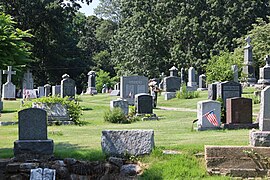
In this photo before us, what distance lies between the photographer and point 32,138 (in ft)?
38.5

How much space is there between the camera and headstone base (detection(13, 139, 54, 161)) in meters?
11.4

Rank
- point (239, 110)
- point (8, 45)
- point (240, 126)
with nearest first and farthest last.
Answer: point (8, 45), point (240, 126), point (239, 110)

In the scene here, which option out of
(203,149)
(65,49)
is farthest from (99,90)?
(203,149)

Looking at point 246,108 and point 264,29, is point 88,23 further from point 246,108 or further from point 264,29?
point 246,108

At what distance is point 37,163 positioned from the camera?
35.9ft

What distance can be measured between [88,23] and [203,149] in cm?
8090

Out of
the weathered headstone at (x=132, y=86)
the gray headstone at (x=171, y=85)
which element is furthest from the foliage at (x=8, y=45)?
the gray headstone at (x=171, y=85)

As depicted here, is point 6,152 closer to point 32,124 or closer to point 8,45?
point 32,124

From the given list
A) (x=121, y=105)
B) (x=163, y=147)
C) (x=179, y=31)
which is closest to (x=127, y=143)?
(x=163, y=147)

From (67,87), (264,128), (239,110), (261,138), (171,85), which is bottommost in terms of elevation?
(261,138)

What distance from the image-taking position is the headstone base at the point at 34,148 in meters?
11.4

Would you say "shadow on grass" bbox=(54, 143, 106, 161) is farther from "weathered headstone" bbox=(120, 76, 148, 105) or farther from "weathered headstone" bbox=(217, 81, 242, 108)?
"weathered headstone" bbox=(120, 76, 148, 105)

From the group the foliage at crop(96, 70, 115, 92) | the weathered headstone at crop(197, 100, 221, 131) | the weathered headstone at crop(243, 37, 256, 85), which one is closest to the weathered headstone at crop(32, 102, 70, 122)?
the weathered headstone at crop(197, 100, 221, 131)

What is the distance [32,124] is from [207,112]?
281 inches
